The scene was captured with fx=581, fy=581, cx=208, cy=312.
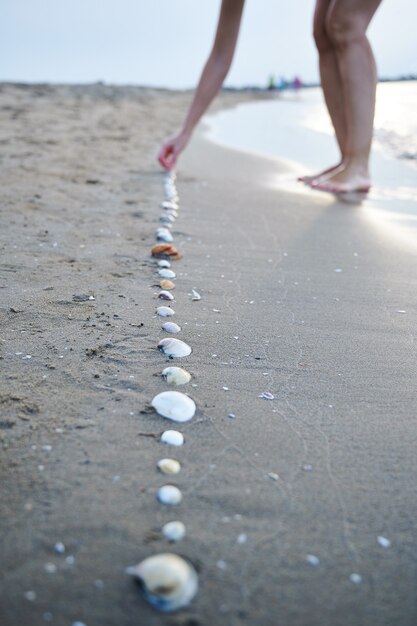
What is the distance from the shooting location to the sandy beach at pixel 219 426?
85 centimetres

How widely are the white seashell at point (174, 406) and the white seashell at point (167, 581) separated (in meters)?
0.40

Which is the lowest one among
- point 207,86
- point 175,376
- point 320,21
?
point 175,376

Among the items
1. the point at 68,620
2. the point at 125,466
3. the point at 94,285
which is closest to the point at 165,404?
the point at 125,466

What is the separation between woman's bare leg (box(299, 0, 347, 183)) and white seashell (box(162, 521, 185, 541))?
3452 mm

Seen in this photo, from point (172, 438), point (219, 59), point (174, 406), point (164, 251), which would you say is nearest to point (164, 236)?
point (164, 251)

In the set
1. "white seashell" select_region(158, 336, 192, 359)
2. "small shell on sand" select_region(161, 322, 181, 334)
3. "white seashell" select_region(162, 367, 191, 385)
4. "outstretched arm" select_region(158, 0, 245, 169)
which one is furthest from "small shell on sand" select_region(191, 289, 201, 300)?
"outstretched arm" select_region(158, 0, 245, 169)

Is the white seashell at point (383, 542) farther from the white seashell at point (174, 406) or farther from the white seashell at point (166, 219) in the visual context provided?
the white seashell at point (166, 219)

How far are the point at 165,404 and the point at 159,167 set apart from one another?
333 centimetres

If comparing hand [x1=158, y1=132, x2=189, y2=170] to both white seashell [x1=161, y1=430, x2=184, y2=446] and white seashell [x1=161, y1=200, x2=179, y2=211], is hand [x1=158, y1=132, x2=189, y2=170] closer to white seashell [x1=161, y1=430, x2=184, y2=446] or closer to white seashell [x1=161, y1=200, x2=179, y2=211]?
white seashell [x1=161, y1=200, x2=179, y2=211]

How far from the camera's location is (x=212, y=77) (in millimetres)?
3758

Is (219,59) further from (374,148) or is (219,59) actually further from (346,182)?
(374,148)

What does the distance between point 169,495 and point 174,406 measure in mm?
274

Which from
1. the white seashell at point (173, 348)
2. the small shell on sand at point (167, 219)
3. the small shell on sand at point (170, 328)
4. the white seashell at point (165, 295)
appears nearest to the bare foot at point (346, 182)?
the small shell on sand at point (167, 219)

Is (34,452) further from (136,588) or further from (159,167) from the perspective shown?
(159,167)
